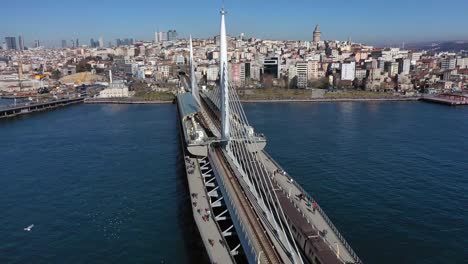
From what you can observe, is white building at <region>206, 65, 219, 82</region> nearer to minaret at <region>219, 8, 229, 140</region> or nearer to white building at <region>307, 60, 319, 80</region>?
white building at <region>307, 60, 319, 80</region>

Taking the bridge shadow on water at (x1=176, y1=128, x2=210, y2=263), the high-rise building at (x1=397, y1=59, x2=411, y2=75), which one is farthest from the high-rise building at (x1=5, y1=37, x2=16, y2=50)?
the bridge shadow on water at (x1=176, y1=128, x2=210, y2=263)

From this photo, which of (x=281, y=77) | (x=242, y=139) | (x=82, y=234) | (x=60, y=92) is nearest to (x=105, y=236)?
(x=82, y=234)

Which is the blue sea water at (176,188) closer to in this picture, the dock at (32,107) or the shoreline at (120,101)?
the dock at (32,107)

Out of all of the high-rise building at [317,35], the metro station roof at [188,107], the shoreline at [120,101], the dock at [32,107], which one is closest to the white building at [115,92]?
the shoreline at [120,101]

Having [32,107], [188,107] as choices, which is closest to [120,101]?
[32,107]

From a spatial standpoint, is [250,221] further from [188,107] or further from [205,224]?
[188,107]

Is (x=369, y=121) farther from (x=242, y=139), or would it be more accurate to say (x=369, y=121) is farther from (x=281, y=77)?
(x=281, y=77)

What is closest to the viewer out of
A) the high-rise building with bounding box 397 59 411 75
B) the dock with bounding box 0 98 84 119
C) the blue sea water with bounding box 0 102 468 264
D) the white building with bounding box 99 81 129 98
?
the blue sea water with bounding box 0 102 468 264
